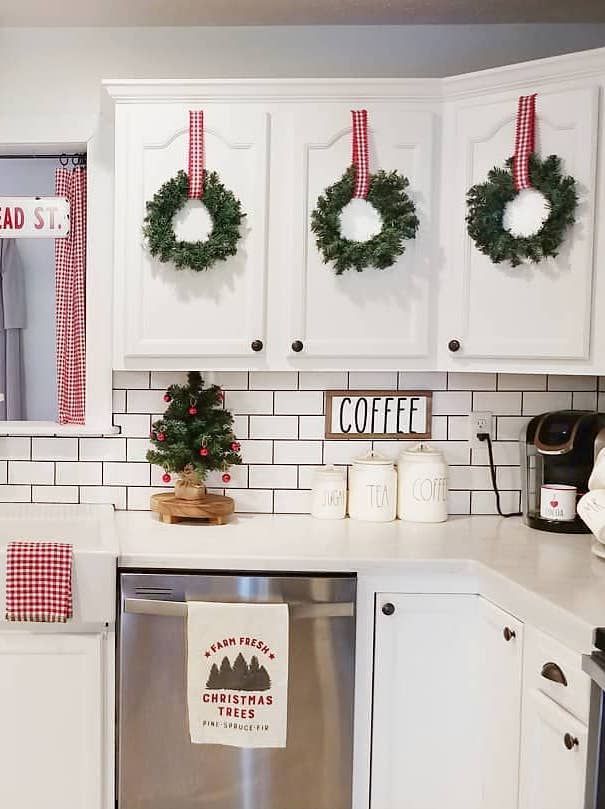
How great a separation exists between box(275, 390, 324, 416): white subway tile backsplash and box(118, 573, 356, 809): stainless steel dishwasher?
76 cm

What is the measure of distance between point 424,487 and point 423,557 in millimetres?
481

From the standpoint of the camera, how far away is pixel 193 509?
262cm

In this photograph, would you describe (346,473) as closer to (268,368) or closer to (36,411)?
(268,368)

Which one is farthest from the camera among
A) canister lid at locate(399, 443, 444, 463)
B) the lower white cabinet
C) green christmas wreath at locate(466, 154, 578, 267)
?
canister lid at locate(399, 443, 444, 463)

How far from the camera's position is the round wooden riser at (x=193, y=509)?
2621mm

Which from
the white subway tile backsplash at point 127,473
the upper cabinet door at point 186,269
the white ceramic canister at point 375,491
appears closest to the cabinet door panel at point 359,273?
the upper cabinet door at point 186,269

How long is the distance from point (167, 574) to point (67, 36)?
5.81ft

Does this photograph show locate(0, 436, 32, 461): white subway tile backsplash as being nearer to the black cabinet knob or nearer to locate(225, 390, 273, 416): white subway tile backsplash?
locate(225, 390, 273, 416): white subway tile backsplash

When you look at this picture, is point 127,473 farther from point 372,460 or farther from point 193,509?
point 372,460

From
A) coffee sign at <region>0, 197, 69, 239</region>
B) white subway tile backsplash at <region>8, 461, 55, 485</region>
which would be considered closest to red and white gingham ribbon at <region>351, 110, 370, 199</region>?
coffee sign at <region>0, 197, 69, 239</region>

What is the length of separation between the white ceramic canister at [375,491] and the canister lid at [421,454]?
57 millimetres

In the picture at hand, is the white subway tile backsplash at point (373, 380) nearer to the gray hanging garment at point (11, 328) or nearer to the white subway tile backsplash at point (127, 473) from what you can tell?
the white subway tile backsplash at point (127, 473)

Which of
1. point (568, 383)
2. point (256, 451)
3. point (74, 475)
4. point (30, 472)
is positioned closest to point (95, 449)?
point (74, 475)

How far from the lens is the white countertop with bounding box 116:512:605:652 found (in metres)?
1.94
